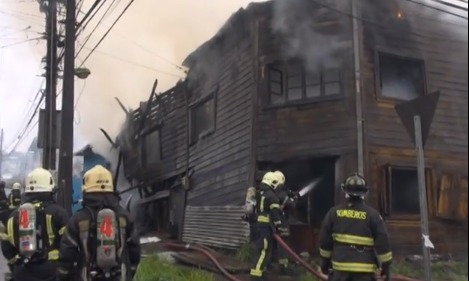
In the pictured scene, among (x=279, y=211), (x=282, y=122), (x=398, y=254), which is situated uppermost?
(x=282, y=122)

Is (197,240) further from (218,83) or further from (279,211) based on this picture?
(279,211)

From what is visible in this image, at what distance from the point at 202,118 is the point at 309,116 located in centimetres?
381

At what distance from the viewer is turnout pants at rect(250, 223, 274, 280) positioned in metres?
7.19

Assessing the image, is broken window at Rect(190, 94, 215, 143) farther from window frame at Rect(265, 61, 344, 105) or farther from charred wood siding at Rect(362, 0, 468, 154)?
charred wood siding at Rect(362, 0, 468, 154)

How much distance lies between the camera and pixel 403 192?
9992 millimetres

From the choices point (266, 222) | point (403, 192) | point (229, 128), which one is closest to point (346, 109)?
point (403, 192)

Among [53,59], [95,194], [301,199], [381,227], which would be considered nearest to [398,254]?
[301,199]

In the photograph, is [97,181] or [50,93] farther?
[50,93]

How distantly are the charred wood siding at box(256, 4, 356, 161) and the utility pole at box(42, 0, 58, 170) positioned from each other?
385cm

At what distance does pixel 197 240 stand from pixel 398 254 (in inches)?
166

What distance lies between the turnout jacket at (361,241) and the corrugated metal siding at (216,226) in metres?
5.47

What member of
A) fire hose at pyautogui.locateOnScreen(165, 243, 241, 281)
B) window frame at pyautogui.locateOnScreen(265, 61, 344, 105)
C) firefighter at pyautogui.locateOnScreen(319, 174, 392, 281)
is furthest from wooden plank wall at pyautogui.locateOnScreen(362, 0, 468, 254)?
firefighter at pyautogui.locateOnScreen(319, 174, 392, 281)

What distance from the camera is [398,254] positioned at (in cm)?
961

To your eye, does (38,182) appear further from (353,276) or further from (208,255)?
(208,255)
